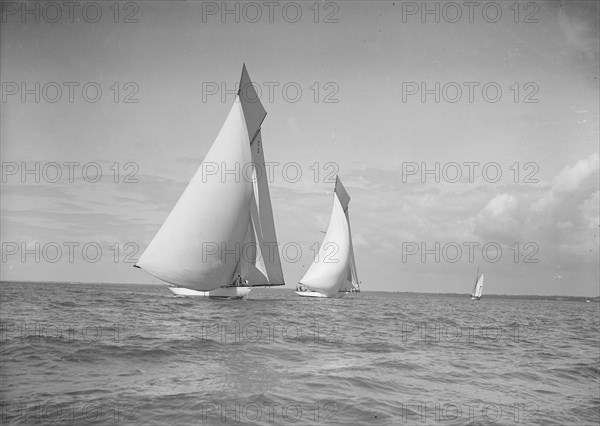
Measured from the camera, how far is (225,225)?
31.8 meters

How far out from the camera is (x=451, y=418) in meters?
8.43

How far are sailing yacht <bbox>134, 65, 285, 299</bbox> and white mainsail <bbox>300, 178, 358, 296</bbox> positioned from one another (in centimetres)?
1794

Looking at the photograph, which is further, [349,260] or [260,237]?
[349,260]

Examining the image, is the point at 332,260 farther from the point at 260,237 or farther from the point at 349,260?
the point at 260,237

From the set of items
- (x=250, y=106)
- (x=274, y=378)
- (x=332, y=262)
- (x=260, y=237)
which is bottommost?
(x=274, y=378)

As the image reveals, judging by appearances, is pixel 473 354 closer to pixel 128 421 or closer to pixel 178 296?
pixel 128 421

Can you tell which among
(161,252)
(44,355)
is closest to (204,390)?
(44,355)

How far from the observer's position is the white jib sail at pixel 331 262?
5606 cm

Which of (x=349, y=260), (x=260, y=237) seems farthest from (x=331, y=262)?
(x=260, y=237)

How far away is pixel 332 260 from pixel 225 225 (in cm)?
2565

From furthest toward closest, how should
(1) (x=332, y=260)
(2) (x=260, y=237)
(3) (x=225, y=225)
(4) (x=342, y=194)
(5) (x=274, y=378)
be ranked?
(4) (x=342, y=194) → (1) (x=332, y=260) → (2) (x=260, y=237) → (3) (x=225, y=225) → (5) (x=274, y=378)

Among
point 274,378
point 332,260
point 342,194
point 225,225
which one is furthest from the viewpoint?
point 342,194

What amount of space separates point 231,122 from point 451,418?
28076mm

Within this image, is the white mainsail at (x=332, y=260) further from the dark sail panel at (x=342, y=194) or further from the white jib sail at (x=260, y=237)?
the white jib sail at (x=260, y=237)
